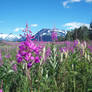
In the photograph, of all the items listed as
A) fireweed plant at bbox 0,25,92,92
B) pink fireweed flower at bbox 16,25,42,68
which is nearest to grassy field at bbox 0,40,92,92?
fireweed plant at bbox 0,25,92,92

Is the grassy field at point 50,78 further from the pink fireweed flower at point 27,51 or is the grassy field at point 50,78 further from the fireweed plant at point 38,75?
the pink fireweed flower at point 27,51

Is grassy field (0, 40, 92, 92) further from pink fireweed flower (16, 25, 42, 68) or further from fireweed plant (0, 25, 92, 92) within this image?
pink fireweed flower (16, 25, 42, 68)

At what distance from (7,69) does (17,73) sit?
0.39 meters

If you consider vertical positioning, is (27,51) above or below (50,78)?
above

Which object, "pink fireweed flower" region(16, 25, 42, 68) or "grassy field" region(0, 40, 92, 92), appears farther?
"grassy field" region(0, 40, 92, 92)

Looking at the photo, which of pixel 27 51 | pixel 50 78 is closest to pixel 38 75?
pixel 27 51

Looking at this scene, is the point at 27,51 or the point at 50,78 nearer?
the point at 27,51

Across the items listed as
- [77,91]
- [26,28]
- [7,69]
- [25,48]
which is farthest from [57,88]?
[7,69]

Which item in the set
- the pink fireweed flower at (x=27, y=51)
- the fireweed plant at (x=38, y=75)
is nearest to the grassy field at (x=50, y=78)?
the fireweed plant at (x=38, y=75)

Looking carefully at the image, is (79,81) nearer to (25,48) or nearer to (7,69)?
(25,48)

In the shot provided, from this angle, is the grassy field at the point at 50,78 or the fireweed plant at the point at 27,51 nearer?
the fireweed plant at the point at 27,51

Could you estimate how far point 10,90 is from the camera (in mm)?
3426

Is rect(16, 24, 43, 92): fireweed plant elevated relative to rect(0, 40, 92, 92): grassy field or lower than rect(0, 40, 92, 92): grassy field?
elevated

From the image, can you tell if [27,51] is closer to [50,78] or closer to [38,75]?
[38,75]
